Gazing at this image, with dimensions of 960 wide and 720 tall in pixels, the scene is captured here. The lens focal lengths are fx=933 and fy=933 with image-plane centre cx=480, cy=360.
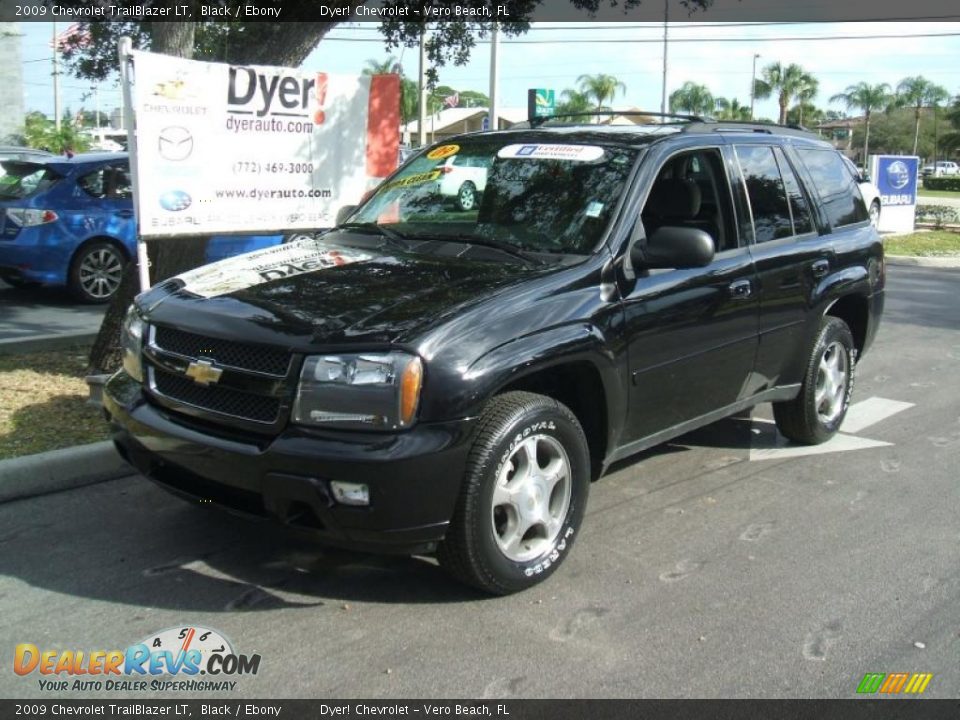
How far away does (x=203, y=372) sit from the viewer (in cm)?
362

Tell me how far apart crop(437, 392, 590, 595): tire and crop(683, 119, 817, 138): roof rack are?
78.0 inches

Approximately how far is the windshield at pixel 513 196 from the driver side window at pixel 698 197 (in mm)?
345

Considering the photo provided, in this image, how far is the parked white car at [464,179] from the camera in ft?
15.7

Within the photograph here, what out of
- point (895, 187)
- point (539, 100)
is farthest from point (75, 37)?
point (895, 187)

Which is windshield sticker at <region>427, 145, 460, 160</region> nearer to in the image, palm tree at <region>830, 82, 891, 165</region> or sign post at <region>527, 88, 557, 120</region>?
sign post at <region>527, 88, 557, 120</region>

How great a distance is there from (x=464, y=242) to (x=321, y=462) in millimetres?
1584

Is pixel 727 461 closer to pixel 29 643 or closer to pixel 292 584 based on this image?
pixel 292 584

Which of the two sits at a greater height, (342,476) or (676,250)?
(676,250)

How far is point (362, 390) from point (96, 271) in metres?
8.78

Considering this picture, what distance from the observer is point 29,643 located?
3359 millimetres

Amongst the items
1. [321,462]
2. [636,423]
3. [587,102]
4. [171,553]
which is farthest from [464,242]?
[587,102]

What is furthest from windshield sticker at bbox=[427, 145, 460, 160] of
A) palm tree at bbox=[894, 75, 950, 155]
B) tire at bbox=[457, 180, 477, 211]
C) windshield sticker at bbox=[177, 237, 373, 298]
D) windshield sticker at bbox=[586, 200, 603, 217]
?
palm tree at bbox=[894, 75, 950, 155]

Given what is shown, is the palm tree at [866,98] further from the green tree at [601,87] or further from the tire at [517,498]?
the tire at [517,498]

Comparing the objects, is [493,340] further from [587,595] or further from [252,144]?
[252,144]
